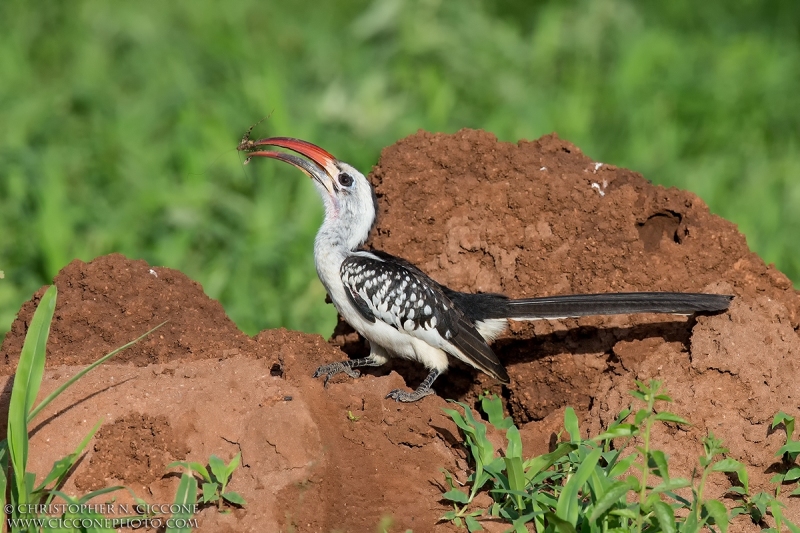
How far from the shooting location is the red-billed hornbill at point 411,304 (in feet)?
15.1

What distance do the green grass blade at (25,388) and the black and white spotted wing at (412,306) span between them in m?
1.58

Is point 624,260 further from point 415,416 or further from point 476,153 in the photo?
point 415,416

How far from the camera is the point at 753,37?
1091cm

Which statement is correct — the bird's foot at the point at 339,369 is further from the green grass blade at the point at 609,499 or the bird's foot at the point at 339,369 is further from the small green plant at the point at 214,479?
the green grass blade at the point at 609,499

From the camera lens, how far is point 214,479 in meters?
3.88

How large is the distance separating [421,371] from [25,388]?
90.0 inches

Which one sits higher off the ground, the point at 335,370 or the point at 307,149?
the point at 307,149

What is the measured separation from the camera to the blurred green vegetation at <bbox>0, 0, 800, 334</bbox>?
7.76m

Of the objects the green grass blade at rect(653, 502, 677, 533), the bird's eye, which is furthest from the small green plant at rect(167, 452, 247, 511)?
the bird's eye

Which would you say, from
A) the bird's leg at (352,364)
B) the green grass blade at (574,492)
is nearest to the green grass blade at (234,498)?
the bird's leg at (352,364)

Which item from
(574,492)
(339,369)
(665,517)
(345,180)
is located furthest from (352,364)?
(665,517)

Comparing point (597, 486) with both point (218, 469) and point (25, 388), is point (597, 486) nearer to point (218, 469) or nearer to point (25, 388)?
point (218, 469)

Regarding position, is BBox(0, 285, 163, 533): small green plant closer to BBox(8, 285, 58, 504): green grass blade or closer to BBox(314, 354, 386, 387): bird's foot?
BBox(8, 285, 58, 504): green grass blade

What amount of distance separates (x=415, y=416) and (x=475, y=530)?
0.65 m
